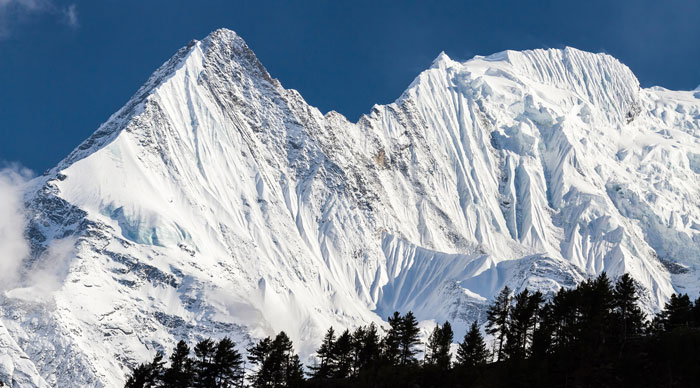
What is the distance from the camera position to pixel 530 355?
8975 centimetres

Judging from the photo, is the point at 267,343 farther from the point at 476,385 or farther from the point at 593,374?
the point at 593,374

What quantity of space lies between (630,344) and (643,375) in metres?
7.71

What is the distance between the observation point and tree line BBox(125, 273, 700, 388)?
76.6 metres

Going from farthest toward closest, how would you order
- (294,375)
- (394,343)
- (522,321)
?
(394,343) < (522,321) < (294,375)

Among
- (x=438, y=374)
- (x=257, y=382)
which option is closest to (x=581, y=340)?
(x=438, y=374)

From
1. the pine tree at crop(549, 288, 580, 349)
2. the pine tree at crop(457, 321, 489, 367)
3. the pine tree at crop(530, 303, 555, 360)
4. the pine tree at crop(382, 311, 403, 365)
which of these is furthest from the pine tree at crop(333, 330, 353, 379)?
the pine tree at crop(549, 288, 580, 349)

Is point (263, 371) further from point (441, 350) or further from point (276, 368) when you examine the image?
point (441, 350)

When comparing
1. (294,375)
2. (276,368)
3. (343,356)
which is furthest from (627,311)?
(276,368)

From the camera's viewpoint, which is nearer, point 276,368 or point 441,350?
point 276,368

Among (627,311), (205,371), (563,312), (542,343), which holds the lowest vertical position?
(205,371)

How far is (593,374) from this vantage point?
76312 millimetres

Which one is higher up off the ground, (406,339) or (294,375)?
(406,339)

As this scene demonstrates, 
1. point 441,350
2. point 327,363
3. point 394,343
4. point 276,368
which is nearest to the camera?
point 276,368

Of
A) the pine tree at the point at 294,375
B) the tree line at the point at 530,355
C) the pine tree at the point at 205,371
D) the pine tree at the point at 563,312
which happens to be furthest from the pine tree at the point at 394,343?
the pine tree at the point at 205,371
